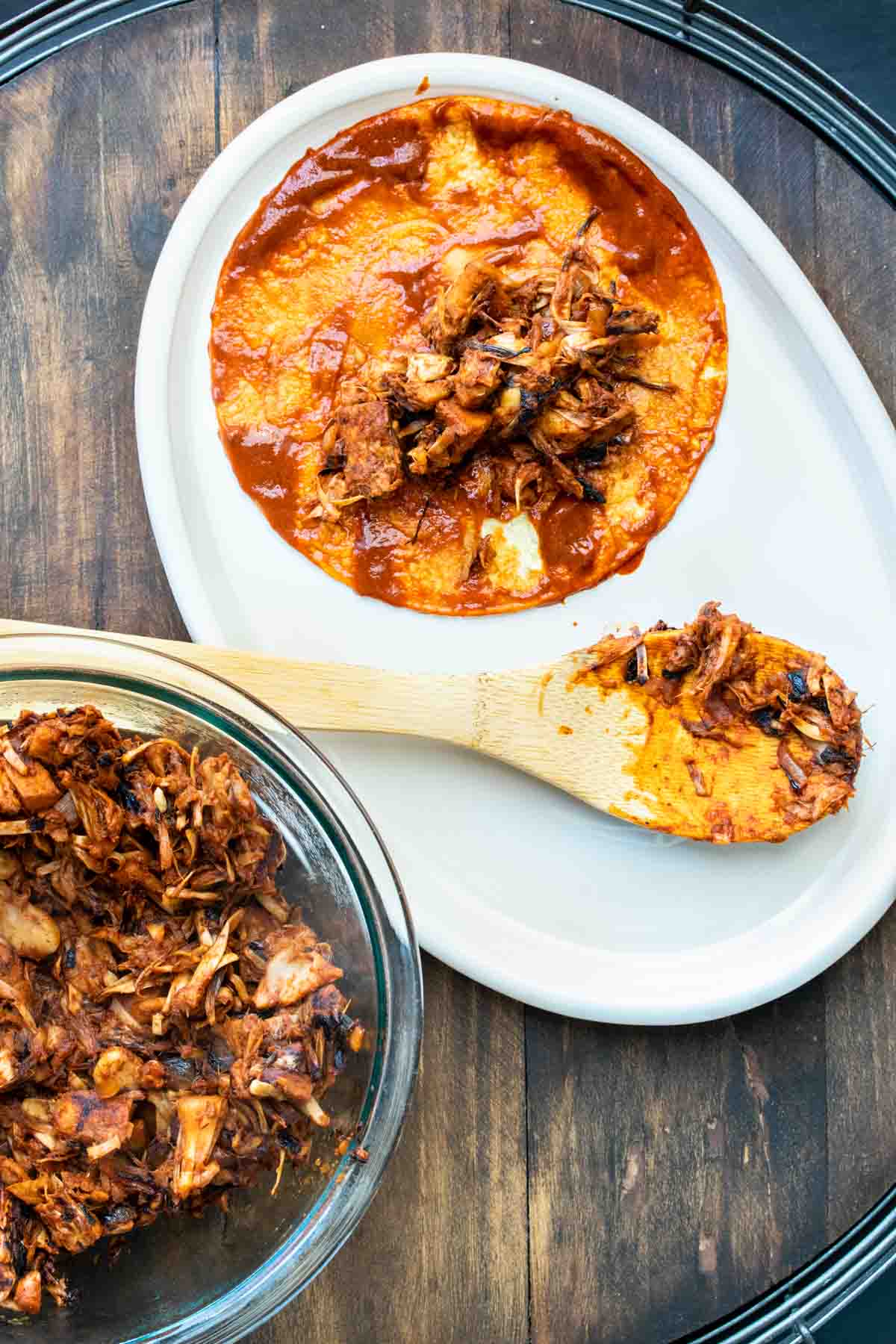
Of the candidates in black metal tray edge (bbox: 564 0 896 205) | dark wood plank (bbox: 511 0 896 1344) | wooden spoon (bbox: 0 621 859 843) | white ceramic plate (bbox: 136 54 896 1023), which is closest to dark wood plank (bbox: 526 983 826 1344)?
dark wood plank (bbox: 511 0 896 1344)

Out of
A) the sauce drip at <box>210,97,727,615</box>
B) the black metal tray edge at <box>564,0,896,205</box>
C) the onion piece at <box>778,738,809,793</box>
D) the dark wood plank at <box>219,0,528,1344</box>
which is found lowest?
the dark wood plank at <box>219,0,528,1344</box>

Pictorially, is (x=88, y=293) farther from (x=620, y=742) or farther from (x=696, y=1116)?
(x=696, y=1116)

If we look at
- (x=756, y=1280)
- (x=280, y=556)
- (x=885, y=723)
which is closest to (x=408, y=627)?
(x=280, y=556)

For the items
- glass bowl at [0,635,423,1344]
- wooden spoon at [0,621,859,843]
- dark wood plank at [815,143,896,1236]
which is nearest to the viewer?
glass bowl at [0,635,423,1344]

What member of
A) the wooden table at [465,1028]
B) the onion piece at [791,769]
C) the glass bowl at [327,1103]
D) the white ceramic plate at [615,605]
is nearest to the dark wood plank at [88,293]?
the wooden table at [465,1028]

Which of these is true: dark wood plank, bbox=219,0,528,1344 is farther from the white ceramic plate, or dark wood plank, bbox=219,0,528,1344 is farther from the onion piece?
the onion piece

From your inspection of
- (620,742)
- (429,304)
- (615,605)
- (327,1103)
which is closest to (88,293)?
(429,304)
